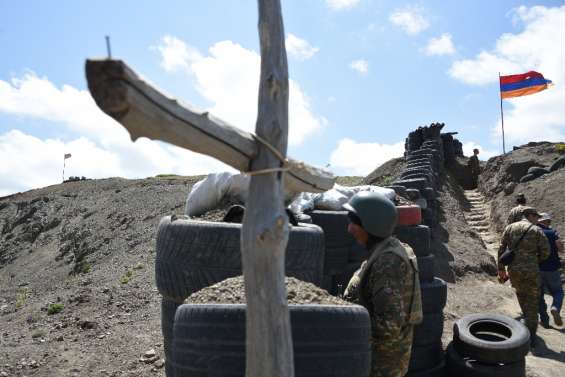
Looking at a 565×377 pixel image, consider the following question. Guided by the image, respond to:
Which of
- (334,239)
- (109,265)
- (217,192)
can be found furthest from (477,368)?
(109,265)

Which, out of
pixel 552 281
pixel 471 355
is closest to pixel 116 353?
pixel 471 355

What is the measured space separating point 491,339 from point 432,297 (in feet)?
3.40

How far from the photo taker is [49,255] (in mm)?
20078

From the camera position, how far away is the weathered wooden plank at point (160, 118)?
207 cm

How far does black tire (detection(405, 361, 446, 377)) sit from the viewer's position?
5584mm

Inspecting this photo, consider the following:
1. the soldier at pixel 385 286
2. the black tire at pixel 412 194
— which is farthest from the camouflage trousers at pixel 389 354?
the black tire at pixel 412 194

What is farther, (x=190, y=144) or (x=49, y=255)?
(x=49, y=255)

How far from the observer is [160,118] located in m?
2.23

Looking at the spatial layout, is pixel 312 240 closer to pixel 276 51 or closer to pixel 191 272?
pixel 191 272

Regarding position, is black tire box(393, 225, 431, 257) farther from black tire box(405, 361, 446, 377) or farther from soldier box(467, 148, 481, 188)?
soldier box(467, 148, 481, 188)

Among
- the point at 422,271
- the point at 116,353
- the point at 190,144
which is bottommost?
the point at 116,353

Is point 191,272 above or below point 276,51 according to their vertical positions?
below

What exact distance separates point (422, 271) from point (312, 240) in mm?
2241

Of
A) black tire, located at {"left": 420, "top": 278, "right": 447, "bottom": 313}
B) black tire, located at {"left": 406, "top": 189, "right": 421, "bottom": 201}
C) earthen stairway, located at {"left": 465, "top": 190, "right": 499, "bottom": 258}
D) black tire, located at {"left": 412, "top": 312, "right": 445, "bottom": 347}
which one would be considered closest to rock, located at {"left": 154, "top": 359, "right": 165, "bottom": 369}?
black tire, located at {"left": 412, "top": 312, "right": 445, "bottom": 347}
